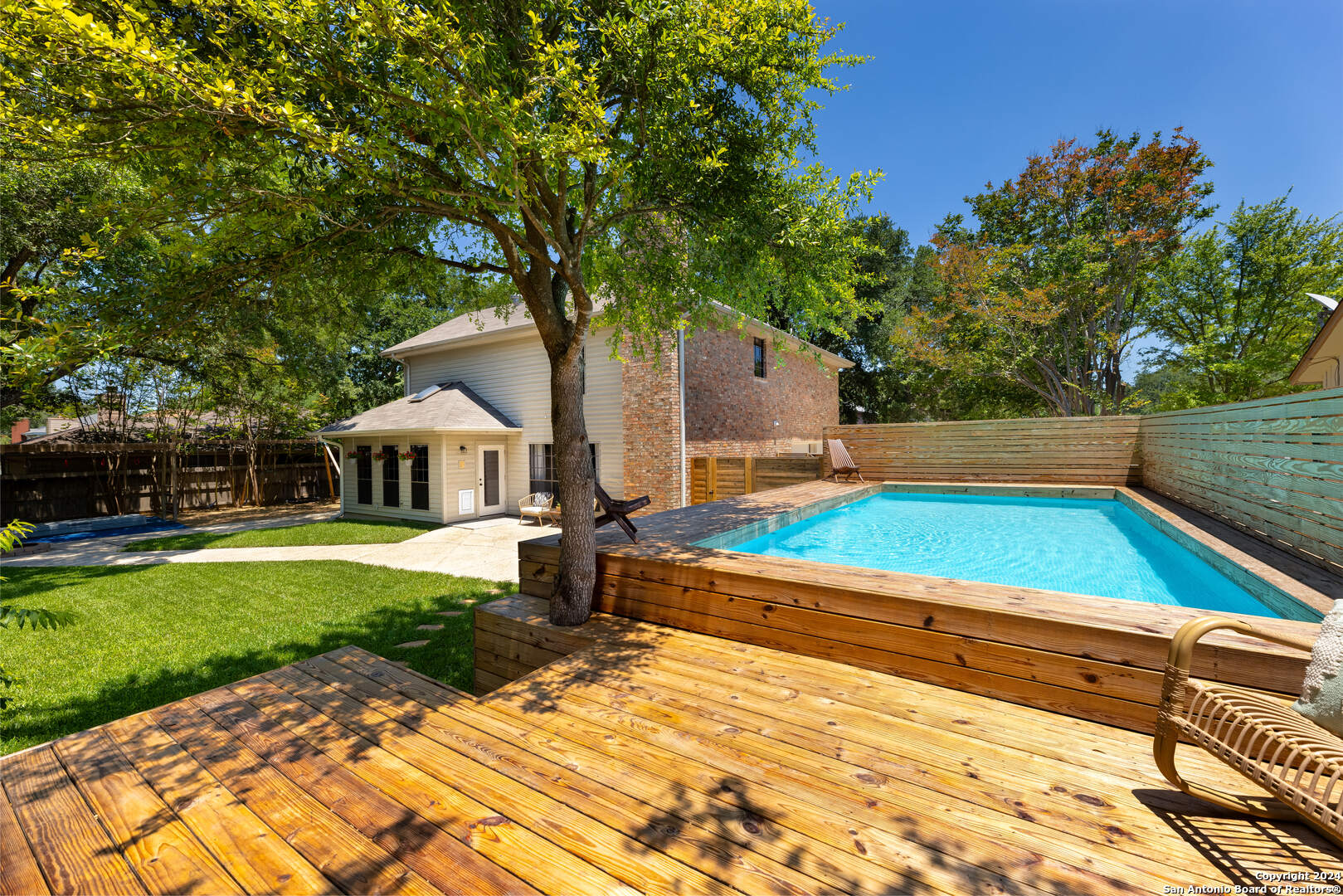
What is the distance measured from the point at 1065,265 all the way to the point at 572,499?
1741 cm

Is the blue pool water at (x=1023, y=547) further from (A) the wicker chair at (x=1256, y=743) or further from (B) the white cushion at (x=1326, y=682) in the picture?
(B) the white cushion at (x=1326, y=682)

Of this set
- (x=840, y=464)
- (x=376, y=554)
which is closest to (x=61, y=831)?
(x=376, y=554)

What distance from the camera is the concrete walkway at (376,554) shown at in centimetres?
862

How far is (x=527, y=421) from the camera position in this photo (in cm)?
1417

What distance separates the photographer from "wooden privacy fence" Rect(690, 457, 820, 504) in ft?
39.4

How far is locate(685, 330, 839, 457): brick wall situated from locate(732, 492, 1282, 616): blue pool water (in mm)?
3409

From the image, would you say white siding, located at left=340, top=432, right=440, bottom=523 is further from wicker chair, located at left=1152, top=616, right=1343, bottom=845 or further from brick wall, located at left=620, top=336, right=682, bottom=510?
wicker chair, located at left=1152, top=616, right=1343, bottom=845

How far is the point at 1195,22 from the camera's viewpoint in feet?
36.6

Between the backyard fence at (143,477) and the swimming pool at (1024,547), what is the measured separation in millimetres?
17194

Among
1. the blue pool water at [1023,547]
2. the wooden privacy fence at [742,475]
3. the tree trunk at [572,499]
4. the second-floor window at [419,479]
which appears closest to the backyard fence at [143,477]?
the second-floor window at [419,479]

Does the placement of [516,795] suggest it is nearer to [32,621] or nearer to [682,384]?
[32,621]

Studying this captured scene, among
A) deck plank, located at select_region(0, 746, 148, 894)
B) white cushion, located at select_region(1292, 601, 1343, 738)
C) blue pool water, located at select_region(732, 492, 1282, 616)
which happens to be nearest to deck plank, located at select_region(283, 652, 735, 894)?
deck plank, located at select_region(0, 746, 148, 894)

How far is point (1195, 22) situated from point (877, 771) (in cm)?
1755

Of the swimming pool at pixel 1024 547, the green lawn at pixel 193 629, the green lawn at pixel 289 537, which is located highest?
the swimming pool at pixel 1024 547
